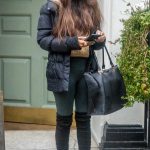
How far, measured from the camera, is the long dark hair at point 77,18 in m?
3.91

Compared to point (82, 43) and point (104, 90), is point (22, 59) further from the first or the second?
point (82, 43)

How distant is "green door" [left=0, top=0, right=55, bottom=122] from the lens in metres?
5.65

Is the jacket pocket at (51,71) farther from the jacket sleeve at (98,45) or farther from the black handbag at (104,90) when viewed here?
the jacket sleeve at (98,45)

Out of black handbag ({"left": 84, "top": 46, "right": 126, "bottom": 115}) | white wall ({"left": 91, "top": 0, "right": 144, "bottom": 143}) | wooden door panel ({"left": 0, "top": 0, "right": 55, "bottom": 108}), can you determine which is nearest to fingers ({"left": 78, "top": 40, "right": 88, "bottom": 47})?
black handbag ({"left": 84, "top": 46, "right": 126, "bottom": 115})

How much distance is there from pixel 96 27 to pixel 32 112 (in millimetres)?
2048

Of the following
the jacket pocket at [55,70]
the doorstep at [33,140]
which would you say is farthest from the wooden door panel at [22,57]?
the jacket pocket at [55,70]

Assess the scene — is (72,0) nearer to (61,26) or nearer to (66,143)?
(61,26)

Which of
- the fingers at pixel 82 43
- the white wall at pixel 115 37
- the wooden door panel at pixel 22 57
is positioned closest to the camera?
the fingers at pixel 82 43

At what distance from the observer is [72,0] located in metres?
4.01

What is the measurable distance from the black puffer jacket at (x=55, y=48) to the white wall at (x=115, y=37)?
3.43 feet

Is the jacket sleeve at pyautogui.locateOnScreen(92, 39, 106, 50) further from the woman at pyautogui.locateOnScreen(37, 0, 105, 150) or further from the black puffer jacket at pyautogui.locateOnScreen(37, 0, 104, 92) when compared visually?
the black puffer jacket at pyautogui.locateOnScreen(37, 0, 104, 92)

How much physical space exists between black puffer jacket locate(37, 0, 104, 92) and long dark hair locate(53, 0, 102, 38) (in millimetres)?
56

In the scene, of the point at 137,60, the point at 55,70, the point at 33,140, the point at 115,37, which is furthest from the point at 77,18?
the point at 33,140

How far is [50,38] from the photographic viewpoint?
387cm
